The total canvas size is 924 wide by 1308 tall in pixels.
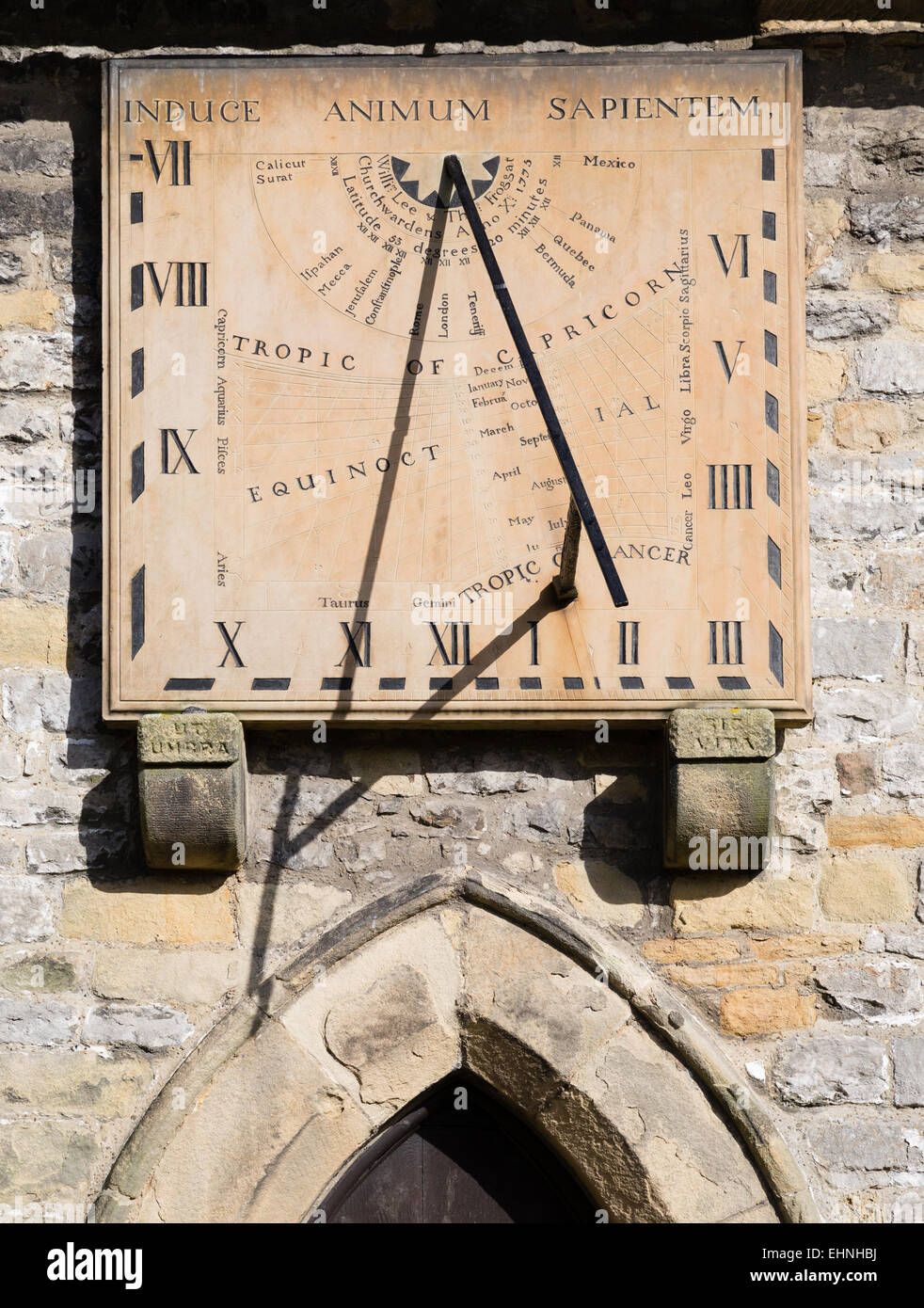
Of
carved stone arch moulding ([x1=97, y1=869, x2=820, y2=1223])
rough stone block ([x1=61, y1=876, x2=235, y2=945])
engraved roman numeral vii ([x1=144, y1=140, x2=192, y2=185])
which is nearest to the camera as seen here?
carved stone arch moulding ([x1=97, y1=869, x2=820, y2=1223])

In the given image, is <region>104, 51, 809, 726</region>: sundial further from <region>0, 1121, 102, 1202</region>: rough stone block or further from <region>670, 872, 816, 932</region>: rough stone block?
<region>0, 1121, 102, 1202</region>: rough stone block

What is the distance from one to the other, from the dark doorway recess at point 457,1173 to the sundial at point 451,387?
769mm

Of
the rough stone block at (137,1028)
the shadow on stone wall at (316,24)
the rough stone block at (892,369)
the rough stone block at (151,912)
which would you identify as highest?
the shadow on stone wall at (316,24)

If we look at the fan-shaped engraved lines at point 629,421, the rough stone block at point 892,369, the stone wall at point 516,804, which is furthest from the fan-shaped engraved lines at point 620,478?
the rough stone block at point 892,369

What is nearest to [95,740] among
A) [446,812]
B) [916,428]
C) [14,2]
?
[446,812]

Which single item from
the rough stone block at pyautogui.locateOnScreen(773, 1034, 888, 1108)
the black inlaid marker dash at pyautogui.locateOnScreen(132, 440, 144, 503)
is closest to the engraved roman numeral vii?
the black inlaid marker dash at pyautogui.locateOnScreen(132, 440, 144, 503)

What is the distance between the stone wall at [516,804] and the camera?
2.61m

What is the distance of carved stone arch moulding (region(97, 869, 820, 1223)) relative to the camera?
254cm

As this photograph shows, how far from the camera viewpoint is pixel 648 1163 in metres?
2.54

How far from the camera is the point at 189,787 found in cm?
260

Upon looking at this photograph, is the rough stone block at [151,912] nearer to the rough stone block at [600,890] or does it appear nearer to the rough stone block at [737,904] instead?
the rough stone block at [600,890]

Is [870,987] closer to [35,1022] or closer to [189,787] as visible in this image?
[189,787]

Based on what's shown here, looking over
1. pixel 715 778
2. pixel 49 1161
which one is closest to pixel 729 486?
pixel 715 778

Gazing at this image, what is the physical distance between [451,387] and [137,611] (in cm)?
73
